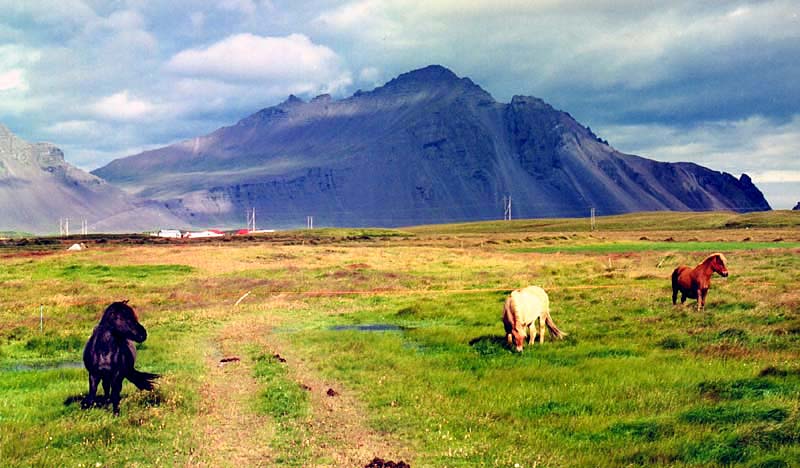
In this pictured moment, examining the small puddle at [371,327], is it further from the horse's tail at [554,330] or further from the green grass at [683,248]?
the green grass at [683,248]

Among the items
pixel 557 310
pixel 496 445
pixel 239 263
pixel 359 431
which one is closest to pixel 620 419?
pixel 496 445

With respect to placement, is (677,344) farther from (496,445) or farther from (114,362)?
(114,362)

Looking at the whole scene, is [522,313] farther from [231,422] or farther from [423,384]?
[231,422]

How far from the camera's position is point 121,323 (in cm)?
1515

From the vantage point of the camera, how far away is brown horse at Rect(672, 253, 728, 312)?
27.5 metres

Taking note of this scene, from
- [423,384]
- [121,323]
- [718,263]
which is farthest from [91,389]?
[718,263]

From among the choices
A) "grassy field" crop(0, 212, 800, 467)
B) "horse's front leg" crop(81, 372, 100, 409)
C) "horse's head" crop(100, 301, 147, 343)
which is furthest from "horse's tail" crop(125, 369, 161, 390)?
"horse's head" crop(100, 301, 147, 343)

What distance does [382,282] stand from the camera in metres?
48.0

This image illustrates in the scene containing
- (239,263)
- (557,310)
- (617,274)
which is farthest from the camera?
(239,263)

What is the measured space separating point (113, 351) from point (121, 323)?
64 cm

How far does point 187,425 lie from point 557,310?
20.5 metres

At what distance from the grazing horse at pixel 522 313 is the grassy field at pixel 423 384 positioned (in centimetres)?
53

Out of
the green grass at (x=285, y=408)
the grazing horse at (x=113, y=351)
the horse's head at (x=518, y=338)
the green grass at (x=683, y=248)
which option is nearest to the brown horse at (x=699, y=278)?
the horse's head at (x=518, y=338)

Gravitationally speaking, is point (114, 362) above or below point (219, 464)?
above
